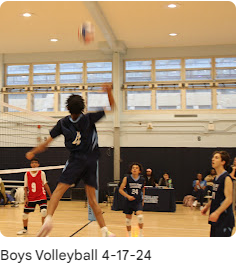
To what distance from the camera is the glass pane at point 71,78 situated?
584 inches

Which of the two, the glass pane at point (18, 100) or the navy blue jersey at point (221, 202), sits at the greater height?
the glass pane at point (18, 100)

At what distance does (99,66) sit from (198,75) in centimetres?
374

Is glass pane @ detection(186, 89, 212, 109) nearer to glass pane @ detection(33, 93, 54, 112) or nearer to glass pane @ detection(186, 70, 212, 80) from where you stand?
glass pane @ detection(186, 70, 212, 80)

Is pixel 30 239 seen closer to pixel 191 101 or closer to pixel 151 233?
pixel 151 233

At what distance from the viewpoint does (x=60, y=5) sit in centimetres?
1013

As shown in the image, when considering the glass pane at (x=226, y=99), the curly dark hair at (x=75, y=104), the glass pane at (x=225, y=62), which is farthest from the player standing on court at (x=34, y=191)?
the glass pane at (x=225, y=62)

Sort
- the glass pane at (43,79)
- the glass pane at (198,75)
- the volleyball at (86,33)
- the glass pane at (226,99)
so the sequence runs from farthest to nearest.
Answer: the glass pane at (43,79) → the glass pane at (198,75) → the glass pane at (226,99) → the volleyball at (86,33)

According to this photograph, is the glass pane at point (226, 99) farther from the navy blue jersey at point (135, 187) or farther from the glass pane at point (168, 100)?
the navy blue jersey at point (135, 187)

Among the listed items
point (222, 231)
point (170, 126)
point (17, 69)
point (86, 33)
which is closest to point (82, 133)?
point (222, 231)

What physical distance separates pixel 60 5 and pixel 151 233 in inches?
246

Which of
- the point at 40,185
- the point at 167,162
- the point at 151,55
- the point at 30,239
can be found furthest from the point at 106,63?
the point at 30,239

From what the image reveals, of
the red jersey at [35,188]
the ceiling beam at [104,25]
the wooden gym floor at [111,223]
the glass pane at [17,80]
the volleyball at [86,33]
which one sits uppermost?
the ceiling beam at [104,25]

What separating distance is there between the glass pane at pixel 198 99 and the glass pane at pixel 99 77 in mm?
3043

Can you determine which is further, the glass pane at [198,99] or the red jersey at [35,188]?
the glass pane at [198,99]
